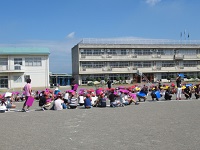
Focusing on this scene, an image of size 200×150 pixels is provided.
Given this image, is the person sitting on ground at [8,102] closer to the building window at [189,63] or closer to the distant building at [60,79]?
the distant building at [60,79]

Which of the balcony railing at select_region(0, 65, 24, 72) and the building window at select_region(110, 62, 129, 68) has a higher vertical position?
the building window at select_region(110, 62, 129, 68)

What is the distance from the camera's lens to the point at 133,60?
52938 mm

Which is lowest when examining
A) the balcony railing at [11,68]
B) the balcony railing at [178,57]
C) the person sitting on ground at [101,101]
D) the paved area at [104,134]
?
the paved area at [104,134]

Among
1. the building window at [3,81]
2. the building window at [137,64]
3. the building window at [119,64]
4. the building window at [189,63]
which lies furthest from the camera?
the building window at [189,63]

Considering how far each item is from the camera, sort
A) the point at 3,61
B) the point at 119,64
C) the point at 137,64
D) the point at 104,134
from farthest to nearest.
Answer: the point at 137,64 → the point at 119,64 → the point at 3,61 → the point at 104,134

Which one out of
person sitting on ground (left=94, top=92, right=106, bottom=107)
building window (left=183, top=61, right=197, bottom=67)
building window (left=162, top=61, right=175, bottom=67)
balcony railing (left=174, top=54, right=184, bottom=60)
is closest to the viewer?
person sitting on ground (left=94, top=92, right=106, bottom=107)

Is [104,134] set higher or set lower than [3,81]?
lower

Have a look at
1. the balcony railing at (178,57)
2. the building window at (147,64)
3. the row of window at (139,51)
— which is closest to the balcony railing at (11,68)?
the row of window at (139,51)

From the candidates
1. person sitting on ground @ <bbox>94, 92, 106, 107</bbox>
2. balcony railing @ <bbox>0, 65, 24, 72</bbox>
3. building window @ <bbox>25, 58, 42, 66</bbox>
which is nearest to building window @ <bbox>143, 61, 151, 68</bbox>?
building window @ <bbox>25, 58, 42, 66</bbox>

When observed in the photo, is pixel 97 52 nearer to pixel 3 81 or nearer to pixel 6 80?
pixel 6 80

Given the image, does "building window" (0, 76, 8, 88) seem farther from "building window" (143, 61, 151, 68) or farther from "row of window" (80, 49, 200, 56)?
"building window" (143, 61, 151, 68)

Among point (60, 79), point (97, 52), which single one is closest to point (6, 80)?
point (60, 79)

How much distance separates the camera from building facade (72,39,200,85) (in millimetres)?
50938

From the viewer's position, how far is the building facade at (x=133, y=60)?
50.9 meters
